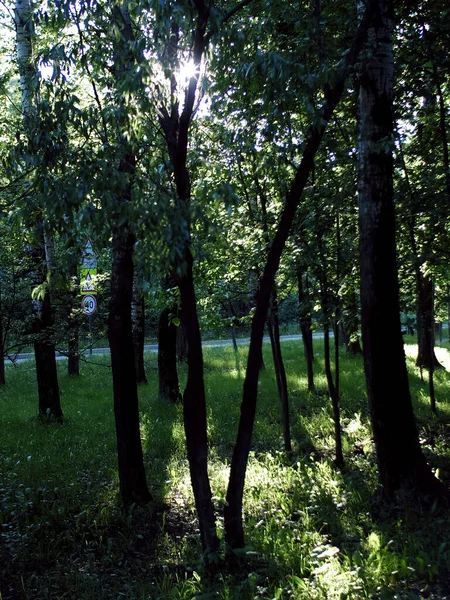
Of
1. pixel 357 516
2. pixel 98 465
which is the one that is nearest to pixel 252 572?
pixel 357 516

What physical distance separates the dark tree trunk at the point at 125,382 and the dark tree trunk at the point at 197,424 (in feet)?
6.70

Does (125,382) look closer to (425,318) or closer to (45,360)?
(45,360)

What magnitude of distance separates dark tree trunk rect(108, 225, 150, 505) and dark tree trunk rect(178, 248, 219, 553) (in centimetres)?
204

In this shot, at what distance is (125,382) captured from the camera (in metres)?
6.37

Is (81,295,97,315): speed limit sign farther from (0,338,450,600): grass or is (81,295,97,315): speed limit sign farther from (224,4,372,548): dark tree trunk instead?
(224,4,372,548): dark tree trunk

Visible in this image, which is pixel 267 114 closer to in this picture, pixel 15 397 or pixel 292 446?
pixel 292 446

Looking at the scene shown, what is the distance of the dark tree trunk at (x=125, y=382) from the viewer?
6254 millimetres

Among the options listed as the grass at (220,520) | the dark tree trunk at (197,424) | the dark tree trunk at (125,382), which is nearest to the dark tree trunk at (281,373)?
the grass at (220,520)

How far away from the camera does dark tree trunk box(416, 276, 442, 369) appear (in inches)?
308

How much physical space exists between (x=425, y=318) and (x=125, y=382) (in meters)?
5.76

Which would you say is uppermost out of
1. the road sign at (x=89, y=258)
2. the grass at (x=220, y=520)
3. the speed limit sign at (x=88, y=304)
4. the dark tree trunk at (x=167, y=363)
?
the road sign at (x=89, y=258)

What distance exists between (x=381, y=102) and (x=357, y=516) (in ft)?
15.0

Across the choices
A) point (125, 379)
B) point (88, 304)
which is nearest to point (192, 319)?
point (125, 379)

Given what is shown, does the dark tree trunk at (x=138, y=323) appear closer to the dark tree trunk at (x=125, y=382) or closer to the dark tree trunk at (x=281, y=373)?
the dark tree trunk at (x=281, y=373)
